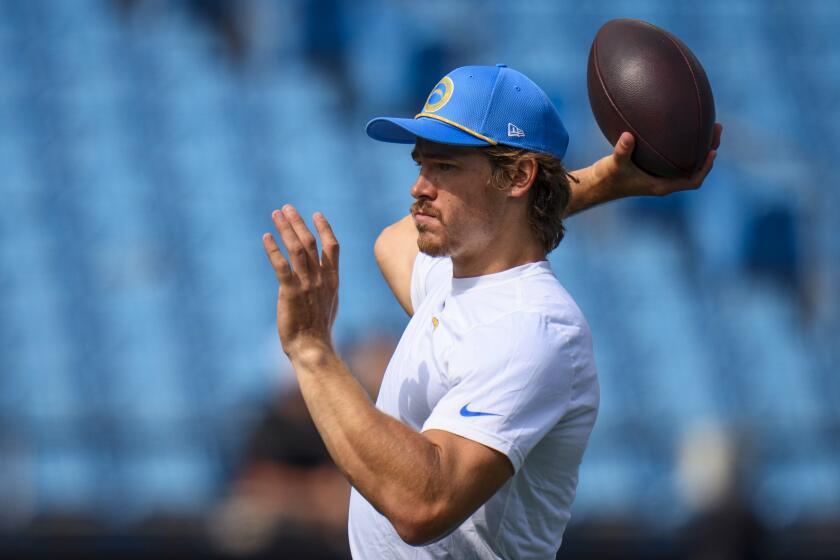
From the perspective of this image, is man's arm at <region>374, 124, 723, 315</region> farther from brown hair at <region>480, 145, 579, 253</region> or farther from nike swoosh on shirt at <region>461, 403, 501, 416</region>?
nike swoosh on shirt at <region>461, 403, 501, 416</region>

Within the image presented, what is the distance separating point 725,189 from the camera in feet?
37.1

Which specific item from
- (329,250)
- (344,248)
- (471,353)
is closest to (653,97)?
(471,353)

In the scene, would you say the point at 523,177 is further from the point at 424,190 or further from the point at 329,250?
the point at 329,250

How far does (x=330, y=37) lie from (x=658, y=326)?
3.81 m

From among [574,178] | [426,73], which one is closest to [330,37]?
[426,73]

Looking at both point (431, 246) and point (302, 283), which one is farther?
point (431, 246)

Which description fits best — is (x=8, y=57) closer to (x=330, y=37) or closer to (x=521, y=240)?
(x=330, y=37)

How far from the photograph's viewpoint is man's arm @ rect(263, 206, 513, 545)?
268cm

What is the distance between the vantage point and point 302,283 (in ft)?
9.26

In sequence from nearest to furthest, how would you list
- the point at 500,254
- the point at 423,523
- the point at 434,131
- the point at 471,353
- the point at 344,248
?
1. the point at 423,523
2. the point at 471,353
3. the point at 434,131
4. the point at 500,254
5. the point at 344,248

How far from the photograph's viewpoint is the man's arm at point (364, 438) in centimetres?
268

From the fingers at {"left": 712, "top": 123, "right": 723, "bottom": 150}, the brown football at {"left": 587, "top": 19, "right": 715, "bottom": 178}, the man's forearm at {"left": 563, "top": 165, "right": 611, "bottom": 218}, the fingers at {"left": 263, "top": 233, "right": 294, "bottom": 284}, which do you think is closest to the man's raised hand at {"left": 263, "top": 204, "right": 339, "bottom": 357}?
the fingers at {"left": 263, "top": 233, "right": 294, "bottom": 284}

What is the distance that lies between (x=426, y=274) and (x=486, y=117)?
27.0 inches

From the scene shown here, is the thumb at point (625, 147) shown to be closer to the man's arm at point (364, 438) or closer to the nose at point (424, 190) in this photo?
the nose at point (424, 190)
